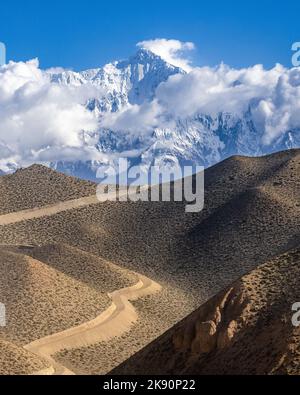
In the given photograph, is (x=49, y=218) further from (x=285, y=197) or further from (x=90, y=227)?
(x=285, y=197)

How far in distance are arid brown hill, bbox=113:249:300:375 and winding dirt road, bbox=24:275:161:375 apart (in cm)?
1245

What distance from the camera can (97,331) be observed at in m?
56.6

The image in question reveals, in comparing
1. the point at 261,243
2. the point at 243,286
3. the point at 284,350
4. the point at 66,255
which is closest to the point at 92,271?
the point at 66,255

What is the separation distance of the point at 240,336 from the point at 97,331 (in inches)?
1043

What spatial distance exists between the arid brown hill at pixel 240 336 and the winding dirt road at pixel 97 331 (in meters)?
12.5

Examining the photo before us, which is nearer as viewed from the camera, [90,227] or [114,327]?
[114,327]

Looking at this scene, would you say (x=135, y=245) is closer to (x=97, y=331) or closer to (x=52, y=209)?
(x=52, y=209)

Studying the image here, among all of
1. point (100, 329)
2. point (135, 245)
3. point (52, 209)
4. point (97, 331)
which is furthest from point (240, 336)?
point (52, 209)

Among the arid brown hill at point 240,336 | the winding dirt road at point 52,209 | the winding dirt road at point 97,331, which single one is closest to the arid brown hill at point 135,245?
the winding dirt road at point 97,331

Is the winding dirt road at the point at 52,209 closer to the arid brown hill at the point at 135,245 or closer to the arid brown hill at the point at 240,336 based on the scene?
the arid brown hill at the point at 135,245

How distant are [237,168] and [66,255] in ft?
135

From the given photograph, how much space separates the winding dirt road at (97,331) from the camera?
168 ft

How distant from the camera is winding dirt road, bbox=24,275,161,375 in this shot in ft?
168
